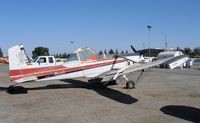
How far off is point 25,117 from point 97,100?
143 inches

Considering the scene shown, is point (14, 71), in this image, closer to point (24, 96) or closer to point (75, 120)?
point (24, 96)

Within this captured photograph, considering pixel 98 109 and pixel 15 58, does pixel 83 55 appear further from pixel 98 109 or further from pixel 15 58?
pixel 98 109

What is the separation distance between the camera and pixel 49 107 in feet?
30.4

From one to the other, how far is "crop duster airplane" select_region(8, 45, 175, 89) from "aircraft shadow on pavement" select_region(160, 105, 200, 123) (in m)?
3.83

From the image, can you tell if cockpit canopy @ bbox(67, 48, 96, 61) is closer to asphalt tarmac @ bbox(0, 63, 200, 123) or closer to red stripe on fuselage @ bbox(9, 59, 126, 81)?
red stripe on fuselage @ bbox(9, 59, 126, 81)

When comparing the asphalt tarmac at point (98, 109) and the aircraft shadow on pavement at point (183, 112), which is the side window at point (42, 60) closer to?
the asphalt tarmac at point (98, 109)

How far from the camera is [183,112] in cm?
832

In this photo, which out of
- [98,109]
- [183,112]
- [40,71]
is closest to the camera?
[183,112]

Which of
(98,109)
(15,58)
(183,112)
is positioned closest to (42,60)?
(15,58)

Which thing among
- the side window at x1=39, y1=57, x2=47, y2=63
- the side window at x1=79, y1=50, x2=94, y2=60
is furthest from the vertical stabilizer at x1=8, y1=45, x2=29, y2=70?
the side window at x1=39, y1=57, x2=47, y2=63

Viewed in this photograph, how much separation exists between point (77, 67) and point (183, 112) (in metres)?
7.03

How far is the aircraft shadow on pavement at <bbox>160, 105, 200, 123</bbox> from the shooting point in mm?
7453

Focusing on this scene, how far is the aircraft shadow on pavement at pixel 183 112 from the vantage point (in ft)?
24.5

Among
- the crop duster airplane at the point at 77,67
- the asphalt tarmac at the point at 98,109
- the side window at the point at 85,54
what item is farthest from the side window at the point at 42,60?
the asphalt tarmac at the point at 98,109
